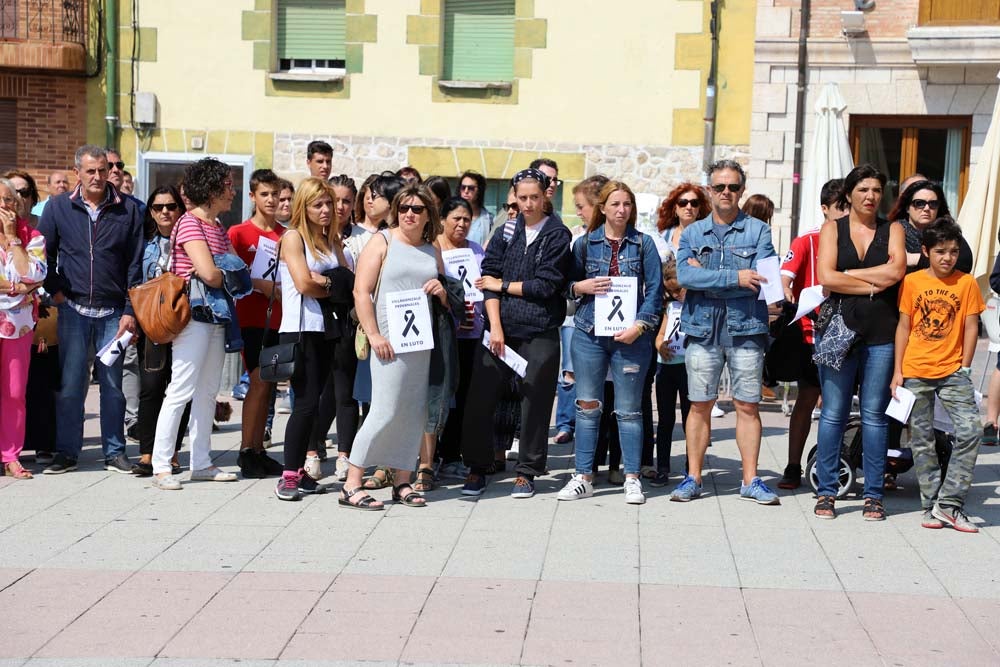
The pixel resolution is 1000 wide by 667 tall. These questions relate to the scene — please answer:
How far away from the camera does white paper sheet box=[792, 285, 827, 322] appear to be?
765 cm

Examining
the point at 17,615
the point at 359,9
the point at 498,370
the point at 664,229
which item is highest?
the point at 359,9

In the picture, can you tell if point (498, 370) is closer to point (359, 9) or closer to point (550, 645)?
point (550, 645)

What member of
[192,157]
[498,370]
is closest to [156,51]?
[192,157]

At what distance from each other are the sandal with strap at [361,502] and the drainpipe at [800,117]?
377 inches

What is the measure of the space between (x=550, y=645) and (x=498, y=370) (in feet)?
9.87

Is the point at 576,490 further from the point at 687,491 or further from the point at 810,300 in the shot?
the point at 810,300

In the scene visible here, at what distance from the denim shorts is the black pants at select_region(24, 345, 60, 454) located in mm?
4104

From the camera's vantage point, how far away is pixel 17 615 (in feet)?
18.0

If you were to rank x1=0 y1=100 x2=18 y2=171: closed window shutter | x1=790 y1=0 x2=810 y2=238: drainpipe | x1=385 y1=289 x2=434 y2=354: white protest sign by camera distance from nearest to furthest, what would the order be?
x1=385 y1=289 x2=434 y2=354: white protest sign → x1=790 y1=0 x2=810 y2=238: drainpipe → x1=0 y1=100 x2=18 y2=171: closed window shutter

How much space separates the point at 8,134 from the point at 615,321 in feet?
39.3

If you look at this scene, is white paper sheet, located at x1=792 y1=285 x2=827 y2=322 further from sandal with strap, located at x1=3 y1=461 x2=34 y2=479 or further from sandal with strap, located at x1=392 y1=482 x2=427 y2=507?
sandal with strap, located at x1=3 y1=461 x2=34 y2=479

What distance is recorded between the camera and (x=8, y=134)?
17219 mm

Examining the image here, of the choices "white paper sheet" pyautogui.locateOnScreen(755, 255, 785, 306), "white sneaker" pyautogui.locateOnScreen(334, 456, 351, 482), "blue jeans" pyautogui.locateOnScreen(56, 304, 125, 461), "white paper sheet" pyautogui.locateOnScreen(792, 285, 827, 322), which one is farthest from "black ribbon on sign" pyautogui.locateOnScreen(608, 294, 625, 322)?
"blue jeans" pyautogui.locateOnScreen(56, 304, 125, 461)

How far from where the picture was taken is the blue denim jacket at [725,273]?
7.68 metres
